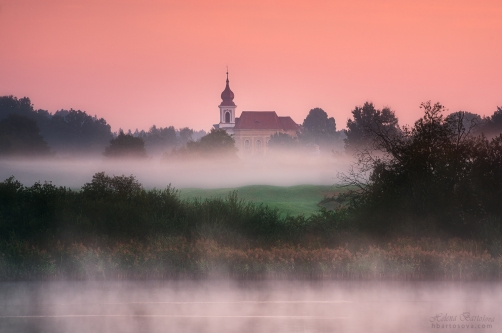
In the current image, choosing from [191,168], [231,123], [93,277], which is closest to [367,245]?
[93,277]

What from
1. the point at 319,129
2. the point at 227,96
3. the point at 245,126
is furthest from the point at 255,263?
the point at 227,96

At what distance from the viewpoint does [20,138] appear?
327 ft

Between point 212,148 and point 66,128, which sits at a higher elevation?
point 66,128

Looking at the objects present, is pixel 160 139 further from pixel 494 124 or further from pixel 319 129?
pixel 494 124

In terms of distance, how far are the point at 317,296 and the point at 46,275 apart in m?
8.54

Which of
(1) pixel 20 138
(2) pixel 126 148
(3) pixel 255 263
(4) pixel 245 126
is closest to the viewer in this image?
(3) pixel 255 263

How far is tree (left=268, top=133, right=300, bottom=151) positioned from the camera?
14968cm

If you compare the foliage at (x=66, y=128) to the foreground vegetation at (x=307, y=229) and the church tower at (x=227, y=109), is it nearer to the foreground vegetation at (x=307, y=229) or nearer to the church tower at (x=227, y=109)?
the church tower at (x=227, y=109)

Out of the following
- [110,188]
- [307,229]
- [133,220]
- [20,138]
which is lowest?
[307,229]

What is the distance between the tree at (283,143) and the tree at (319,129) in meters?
1.87

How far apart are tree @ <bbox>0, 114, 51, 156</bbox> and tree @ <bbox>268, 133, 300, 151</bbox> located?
56.7m

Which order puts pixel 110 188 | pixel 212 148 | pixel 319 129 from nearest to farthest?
1. pixel 110 188
2. pixel 212 148
3. pixel 319 129

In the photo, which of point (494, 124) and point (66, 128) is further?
point (66, 128)

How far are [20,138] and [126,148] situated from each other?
14506 millimetres
